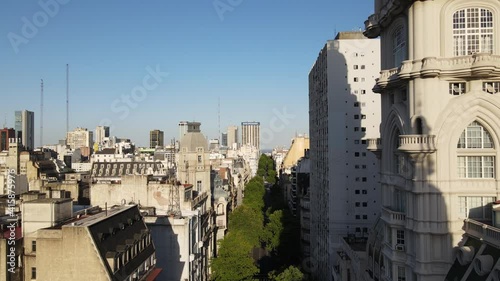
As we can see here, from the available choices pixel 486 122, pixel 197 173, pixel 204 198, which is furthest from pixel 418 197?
pixel 197 173

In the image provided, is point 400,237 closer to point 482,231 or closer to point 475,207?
point 475,207

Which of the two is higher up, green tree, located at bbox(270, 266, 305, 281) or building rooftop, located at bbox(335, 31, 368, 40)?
building rooftop, located at bbox(335, 31, 368, 40)

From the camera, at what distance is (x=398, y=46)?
2988 centimetres

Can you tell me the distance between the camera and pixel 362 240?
5544 cm

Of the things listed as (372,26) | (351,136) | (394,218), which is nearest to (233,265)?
(351,136)

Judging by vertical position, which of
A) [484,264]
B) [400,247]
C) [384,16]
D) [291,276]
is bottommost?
[291,276]

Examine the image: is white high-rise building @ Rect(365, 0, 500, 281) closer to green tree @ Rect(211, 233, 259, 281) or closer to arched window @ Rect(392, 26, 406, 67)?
arched window @ Rect(392, 26, 406, 67)

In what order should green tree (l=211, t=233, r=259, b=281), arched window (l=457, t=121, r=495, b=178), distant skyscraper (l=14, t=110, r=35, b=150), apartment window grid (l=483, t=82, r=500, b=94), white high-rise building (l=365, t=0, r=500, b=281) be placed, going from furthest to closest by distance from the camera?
distant skyscraper (l=14, t=110, r=35, b=150) → green tree (l=211, t=233, r=259, b=281) → arched window (l=457, t=121, r=495, b=178) → apartment window grid (l=483, t=82, r=500, b=94) → white high-rise building (l=365, t=0, r=500, b=281)

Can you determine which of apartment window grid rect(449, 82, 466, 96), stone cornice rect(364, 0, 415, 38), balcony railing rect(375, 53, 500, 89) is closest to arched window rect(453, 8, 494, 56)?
balcony railing rect(375, 53, 500, 89)

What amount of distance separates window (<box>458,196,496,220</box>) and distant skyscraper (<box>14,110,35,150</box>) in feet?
519

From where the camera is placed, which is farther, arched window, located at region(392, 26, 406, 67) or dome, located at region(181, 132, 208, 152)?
dome, located at region(181, 132, 208, 152)

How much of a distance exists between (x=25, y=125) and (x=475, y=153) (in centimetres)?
16352

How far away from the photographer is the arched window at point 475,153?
1011 inches

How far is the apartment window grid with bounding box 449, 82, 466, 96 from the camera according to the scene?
26094mm
